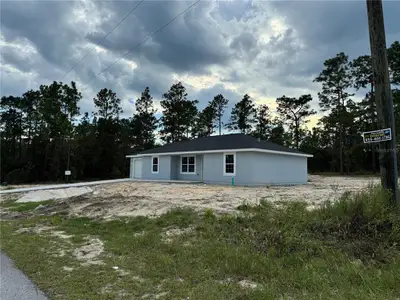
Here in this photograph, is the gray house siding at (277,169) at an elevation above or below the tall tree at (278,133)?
below

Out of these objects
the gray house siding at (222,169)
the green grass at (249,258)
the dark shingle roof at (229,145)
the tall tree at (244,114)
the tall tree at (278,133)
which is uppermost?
the tall tree at (244,114)

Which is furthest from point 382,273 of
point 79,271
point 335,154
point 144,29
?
point 335,154

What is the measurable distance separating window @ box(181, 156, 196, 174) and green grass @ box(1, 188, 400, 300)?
607 inches

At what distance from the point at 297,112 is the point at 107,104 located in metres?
31.6

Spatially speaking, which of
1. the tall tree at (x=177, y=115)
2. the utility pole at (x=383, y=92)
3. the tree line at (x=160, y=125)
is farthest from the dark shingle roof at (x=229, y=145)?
the tall tree at (x=177, y=115)

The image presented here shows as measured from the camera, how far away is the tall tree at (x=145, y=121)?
48.9 m

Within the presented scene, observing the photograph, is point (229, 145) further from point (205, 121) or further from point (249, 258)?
point (205, 121)

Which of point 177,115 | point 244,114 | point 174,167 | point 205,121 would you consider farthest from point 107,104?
point 174,167

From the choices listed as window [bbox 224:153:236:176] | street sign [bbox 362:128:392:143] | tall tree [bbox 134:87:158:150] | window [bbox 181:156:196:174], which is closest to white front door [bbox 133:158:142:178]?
window [bbox 181:156:196:174]

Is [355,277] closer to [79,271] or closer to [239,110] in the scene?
[79,271]

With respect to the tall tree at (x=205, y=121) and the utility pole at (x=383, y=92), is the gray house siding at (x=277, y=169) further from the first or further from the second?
the tall tree at (x=205, y=121)

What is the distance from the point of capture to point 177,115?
4919cm

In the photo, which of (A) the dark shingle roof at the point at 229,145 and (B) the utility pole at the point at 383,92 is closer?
(B) the utility pole at the point at 383,92

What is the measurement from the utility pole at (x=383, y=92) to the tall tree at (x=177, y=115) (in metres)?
44.1
